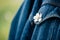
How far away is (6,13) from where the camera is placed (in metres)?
0.97

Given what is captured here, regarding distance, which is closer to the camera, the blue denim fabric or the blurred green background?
the blue denim fabric

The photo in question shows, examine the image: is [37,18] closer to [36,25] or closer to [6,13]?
[36,25]

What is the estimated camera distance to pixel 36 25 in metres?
0.60

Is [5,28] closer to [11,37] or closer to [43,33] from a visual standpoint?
[11,37]

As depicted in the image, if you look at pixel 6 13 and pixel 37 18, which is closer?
pixel 37 18

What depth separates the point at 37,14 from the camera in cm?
60

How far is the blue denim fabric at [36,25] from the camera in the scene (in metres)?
0.56

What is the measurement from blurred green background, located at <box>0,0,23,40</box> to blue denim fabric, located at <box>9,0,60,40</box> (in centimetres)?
22

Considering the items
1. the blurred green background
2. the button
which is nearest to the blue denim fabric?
the button

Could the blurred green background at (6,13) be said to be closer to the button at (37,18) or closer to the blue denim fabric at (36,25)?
Result: the blue denim fabric at (36,25)

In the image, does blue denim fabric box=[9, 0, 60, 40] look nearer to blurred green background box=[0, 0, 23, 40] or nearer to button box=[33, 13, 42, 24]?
button box=[33, 13, 42, 24]

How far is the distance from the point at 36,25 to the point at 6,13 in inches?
16.0

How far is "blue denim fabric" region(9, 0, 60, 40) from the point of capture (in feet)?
1.84

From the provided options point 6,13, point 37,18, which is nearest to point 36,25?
point 37,18
